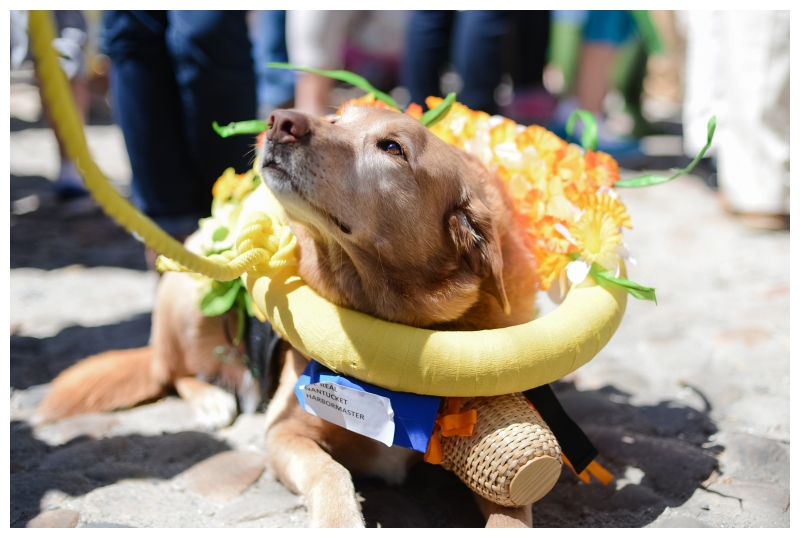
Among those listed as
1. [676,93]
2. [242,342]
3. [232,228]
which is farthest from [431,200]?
[676,93]

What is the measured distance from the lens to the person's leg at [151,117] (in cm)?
315

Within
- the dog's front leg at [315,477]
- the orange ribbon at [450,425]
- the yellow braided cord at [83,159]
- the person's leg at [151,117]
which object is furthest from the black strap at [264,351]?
the person's leg at [151,117]

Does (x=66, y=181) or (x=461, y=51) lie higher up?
(x=461, y=51)

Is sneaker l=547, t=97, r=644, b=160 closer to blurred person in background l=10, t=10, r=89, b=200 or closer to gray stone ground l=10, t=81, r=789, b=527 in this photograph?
gray stone ground l=10, t=81, r=789, b=527

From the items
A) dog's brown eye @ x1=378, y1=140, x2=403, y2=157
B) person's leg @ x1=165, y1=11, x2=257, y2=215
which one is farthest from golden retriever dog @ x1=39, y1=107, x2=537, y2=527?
person's leg @ x1=165, y1=11, x2=257, y2=215

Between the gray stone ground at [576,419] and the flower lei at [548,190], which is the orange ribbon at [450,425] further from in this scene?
the flower lei at [548,190]

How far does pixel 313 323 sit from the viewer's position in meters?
2.02

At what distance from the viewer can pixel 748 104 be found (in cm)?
467

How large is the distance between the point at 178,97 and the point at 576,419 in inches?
96.7

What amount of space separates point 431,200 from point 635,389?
1.54m

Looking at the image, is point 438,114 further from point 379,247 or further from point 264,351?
point 264,351

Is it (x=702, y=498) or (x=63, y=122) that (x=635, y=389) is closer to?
(x=702, y=498)

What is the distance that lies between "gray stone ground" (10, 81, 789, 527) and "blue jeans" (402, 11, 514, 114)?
1695 millimetres

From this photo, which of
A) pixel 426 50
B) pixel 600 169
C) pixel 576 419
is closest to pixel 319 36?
pixel 426 50
